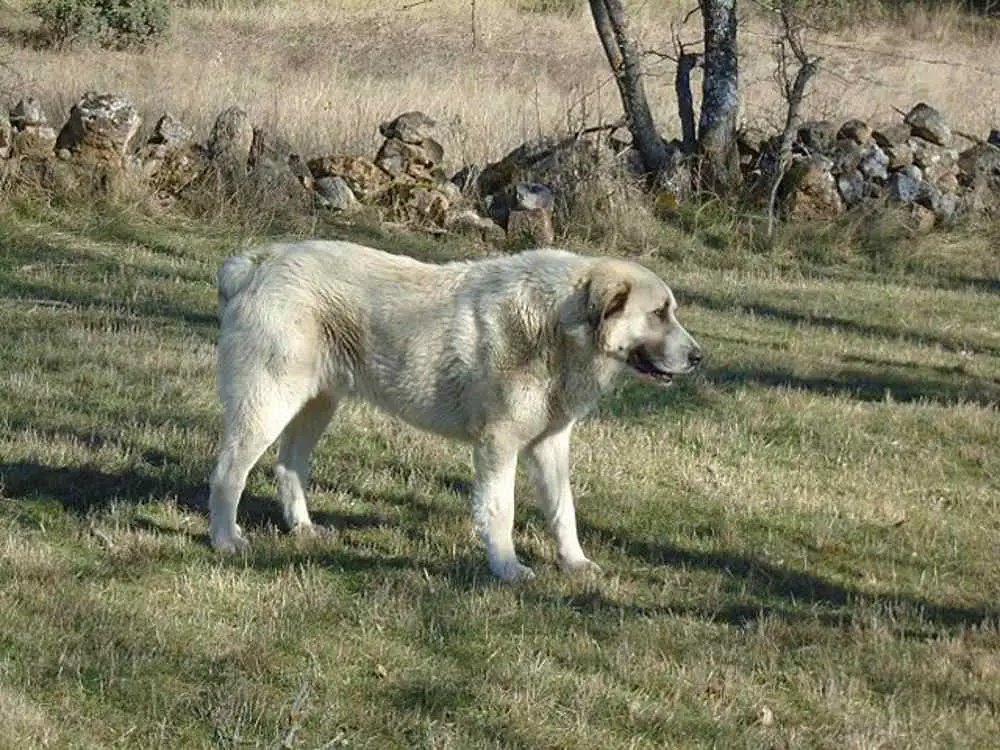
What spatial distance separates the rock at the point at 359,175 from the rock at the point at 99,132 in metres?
2.02

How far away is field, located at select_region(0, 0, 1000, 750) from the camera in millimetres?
5574

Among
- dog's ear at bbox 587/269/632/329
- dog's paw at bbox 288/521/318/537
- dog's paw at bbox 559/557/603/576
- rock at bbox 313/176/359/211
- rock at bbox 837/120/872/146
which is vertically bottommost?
rock at bbox 313/176/359/211

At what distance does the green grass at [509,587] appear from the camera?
18.2 feet

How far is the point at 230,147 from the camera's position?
53.6 ft

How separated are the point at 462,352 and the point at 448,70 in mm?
18299

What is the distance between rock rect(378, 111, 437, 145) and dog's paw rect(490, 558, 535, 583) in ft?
34.6

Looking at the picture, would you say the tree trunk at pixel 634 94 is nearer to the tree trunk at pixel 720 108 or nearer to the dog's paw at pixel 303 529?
the tree trunk at pixel 720 108

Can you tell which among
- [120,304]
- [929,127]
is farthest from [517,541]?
[929,127]

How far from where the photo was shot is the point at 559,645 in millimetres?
6223

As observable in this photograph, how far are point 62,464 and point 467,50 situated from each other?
69.0 ft

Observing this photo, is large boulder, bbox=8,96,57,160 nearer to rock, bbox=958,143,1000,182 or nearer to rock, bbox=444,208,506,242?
rock, bbox=444,208,506,242

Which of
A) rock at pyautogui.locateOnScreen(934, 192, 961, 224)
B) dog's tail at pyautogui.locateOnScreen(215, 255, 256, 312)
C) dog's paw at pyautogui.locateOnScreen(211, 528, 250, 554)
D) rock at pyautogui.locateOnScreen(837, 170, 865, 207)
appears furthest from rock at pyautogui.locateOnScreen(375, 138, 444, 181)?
dog's paw at pyautogui.locateOnScreen(211, 528, 250, 554)

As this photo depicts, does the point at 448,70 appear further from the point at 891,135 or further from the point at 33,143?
the point at 33,143

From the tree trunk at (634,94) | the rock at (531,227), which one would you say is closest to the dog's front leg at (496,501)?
the rock at (531,227)
